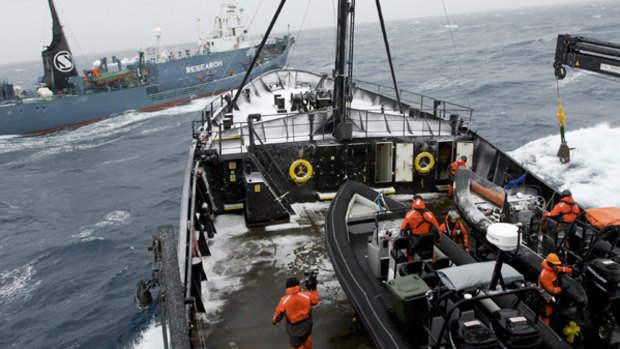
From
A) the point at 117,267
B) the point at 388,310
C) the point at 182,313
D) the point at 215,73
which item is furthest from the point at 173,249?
the point at 215,73

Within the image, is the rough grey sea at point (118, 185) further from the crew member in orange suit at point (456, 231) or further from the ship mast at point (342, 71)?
the ship mast at point (342, 71)

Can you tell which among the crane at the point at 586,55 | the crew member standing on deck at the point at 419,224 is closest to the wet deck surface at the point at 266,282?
the crew member standing on deck at the point at 419,224

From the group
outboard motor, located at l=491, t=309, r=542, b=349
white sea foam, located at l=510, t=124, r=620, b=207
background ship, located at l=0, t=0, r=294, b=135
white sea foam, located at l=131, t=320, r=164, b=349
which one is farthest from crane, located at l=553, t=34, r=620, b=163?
background ship, located at l=0, t=0, r=294, b=135

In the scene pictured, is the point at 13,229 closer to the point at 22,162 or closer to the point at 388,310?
the point at 22,162

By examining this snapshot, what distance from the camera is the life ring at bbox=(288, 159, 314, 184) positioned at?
515 inches

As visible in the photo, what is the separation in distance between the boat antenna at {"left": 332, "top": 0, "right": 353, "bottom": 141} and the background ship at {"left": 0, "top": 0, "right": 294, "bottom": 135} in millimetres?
34091

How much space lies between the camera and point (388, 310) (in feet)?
20.6

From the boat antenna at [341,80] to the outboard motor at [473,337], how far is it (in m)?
8.81

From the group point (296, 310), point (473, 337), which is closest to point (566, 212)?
point (473, 337)

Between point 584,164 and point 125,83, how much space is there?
47.7m

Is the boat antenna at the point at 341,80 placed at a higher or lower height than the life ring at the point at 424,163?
higher

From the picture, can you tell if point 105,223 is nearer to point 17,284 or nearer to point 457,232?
point 17,284

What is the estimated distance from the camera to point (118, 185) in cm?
2805

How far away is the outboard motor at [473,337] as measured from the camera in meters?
4.53
